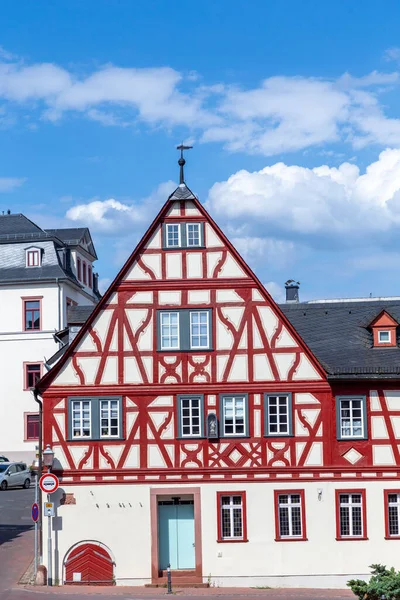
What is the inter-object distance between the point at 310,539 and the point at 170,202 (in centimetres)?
1183

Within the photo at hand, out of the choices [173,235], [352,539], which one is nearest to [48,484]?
[173,235]

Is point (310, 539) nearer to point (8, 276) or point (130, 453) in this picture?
point (130, 453)

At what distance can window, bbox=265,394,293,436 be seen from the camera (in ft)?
104

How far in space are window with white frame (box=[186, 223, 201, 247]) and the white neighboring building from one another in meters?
37.3

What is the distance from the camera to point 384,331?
33469mm

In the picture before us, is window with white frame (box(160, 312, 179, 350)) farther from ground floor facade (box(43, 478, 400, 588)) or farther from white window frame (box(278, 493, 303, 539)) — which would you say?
white window frame (box(278, 493, 303, 539))

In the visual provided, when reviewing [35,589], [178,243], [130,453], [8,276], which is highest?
[8,276]

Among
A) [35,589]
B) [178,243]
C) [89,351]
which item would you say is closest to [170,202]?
[178,243]

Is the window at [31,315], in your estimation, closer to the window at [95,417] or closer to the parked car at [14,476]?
the parked car at [14,476]

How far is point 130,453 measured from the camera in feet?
103

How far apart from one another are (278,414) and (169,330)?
4.47 m

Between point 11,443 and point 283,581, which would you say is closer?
point 283,581

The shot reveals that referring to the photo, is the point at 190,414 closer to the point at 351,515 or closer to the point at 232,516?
the point at 232,516

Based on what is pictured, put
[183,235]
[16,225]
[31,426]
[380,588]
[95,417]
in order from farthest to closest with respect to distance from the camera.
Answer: [16,225] → [31,426] → [183,235] → [95,417] → [380,588]
